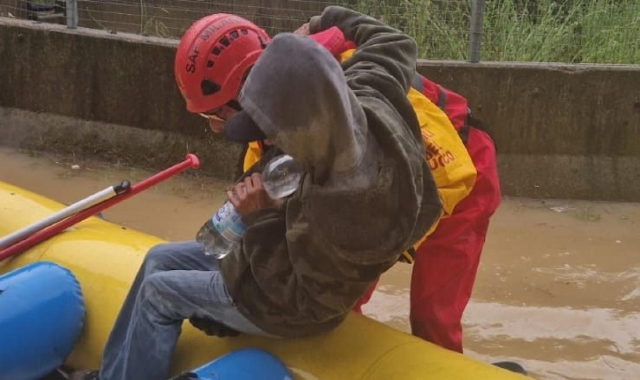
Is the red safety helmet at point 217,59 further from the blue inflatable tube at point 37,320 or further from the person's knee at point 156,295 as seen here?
the blue inflatable tube at point 37,320

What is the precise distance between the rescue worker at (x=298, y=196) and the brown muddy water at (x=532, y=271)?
1.71m

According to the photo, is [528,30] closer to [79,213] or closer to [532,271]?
[532,271]

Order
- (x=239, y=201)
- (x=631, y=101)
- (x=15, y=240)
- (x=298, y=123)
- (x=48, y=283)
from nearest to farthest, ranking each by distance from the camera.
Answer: (x=298, y=123) < (x=239, y=201) < (x=48, y=283) < (x=15, y=240) < (x=631, y=101)

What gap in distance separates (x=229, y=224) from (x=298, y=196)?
1.32ft

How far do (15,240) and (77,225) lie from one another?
0.23 m

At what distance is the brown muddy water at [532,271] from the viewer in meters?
3.96

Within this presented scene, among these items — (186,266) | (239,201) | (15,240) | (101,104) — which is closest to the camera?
(239,201)

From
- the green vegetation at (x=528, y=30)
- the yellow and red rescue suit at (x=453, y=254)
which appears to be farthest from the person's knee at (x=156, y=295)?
the green vegetation at (x=528, y=30)

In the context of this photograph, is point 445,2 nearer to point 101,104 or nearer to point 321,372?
point 101,104

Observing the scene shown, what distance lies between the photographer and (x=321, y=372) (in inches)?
96.1

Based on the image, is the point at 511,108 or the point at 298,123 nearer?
the point at 298,123

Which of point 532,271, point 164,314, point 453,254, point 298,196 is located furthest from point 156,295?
point 532,271

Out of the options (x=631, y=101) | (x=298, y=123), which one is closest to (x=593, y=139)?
(x=631, y=101)

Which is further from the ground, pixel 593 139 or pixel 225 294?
pixel 225 294
